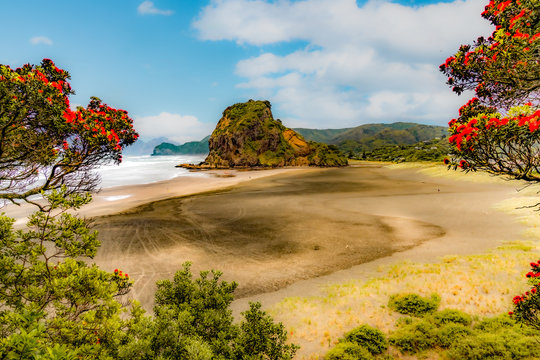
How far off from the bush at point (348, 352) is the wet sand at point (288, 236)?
434 cm

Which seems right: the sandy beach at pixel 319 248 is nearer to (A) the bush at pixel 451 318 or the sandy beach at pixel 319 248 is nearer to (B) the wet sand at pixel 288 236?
(B) the wet sand at pixel 288 236

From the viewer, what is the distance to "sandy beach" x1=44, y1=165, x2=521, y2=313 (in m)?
14.7

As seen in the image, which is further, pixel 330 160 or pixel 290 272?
pixel 330 160

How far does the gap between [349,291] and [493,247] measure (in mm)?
12200

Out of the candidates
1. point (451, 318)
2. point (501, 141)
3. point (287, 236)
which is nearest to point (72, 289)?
point (501, 141)

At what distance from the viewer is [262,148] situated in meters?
127

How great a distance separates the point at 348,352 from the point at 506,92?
996 cm

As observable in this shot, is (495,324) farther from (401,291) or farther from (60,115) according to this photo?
(60,115)

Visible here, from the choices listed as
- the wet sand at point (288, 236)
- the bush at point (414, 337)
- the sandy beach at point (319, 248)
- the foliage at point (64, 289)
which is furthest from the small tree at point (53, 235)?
the bush at point (414, 337)

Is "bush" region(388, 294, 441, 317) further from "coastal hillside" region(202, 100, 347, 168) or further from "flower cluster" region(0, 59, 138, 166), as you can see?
"coastal hillside" region(202, 100, 347, 168)

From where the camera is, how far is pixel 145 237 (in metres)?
20.5

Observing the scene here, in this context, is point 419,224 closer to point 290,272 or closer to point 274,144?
point 290,272

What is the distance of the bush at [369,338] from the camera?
8666mm

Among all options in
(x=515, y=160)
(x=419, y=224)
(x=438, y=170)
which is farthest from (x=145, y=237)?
(x=438, y=170)
